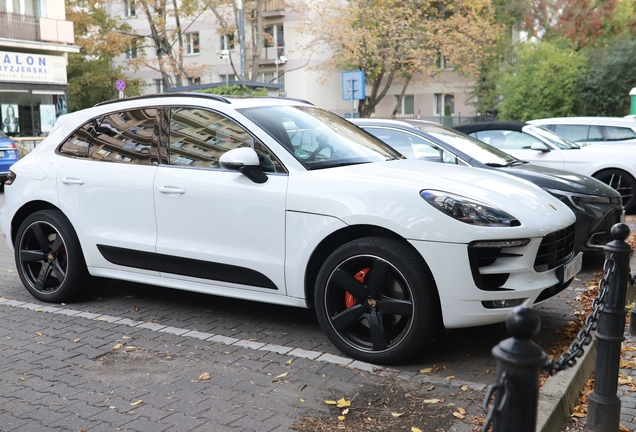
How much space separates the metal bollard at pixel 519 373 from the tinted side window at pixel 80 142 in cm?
456

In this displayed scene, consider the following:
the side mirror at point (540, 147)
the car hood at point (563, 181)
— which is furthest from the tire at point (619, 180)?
the car hood at point (563, 181)

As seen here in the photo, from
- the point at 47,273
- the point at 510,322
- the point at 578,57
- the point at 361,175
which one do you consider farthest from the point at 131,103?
the point at 578,57

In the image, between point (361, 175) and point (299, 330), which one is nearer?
point (361, 175)

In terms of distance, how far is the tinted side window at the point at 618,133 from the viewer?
13.3 metres

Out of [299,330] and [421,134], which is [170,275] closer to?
[299,330]

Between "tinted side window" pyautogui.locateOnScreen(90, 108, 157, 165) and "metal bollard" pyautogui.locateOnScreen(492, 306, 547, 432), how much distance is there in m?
3.82

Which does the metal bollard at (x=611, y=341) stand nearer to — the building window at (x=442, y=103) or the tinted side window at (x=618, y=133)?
the tinted side window at (x=618, y=133)

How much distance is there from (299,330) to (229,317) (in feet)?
2.18

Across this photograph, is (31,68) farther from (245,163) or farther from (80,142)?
(245,163)

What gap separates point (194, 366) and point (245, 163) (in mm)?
1364

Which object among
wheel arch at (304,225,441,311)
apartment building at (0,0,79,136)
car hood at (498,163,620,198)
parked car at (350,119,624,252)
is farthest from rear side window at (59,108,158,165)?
apartment building at (0,0,79,136)

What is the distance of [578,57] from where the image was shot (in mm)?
31984

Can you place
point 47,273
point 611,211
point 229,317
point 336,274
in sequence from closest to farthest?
1. point 336,274
2. point 229,317
3. point 47,273
4. point 611,211

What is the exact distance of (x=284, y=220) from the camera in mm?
4707
